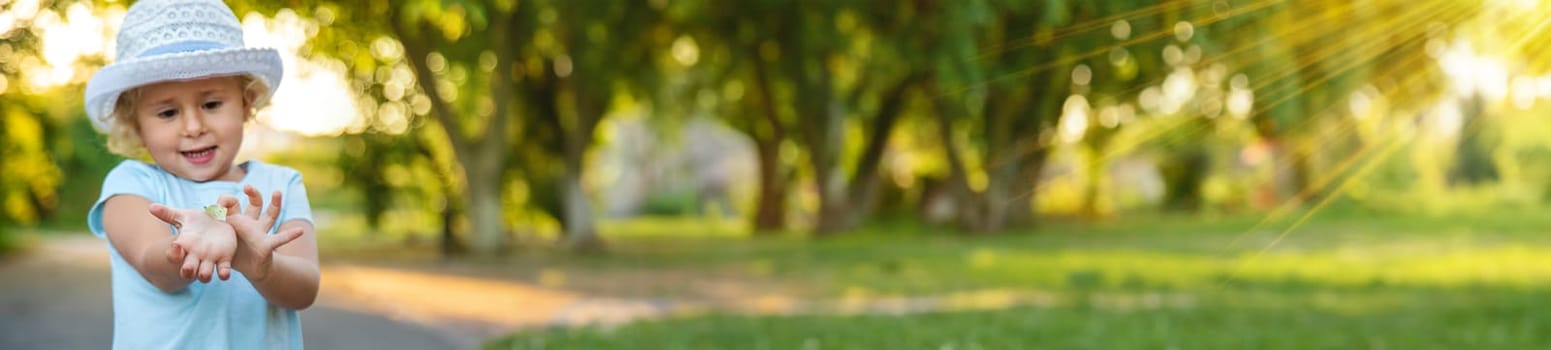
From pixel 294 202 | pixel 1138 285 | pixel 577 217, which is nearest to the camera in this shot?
pixel 294 202

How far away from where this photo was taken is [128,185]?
99.8 inches

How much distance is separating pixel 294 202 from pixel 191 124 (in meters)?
0.23

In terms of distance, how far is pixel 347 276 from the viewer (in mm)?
15234

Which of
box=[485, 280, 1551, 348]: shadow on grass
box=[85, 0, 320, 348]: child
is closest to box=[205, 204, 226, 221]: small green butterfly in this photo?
box=[85, 0, 320, 348]: child

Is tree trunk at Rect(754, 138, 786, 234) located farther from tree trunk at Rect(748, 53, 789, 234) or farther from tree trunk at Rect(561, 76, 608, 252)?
tree trunk at Rect(561, 76, 608, 252)

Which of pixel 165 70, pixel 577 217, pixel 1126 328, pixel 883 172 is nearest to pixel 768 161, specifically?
pixel 883 172

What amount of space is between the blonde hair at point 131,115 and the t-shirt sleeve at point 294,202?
14 cm

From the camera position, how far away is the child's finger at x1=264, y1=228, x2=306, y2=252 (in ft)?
7.77

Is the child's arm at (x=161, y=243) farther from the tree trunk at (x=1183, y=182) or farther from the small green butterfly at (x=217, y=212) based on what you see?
the tree trunk at (x=1183, y=182)

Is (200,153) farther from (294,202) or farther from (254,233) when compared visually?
(254,233)

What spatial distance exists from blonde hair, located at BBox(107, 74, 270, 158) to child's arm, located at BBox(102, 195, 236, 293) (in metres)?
0.15

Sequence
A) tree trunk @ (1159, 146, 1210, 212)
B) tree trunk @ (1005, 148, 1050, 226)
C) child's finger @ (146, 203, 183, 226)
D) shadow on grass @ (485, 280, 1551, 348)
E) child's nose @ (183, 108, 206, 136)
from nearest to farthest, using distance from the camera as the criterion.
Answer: child's finger @ (146, 203, 183, 226) → child's nose @ (183, 108, 206, 136) → shadow on grass @ (485, 280, 1551, 348) → tree trunk @ (1005, 148, 1050, 226) → tree trunk @ (1159, 146, 1210, 212)

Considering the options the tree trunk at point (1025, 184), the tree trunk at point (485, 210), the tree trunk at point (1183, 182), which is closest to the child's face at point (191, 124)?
the tree trunk at point (485, 210)

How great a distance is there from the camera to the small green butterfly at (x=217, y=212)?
2365mm
